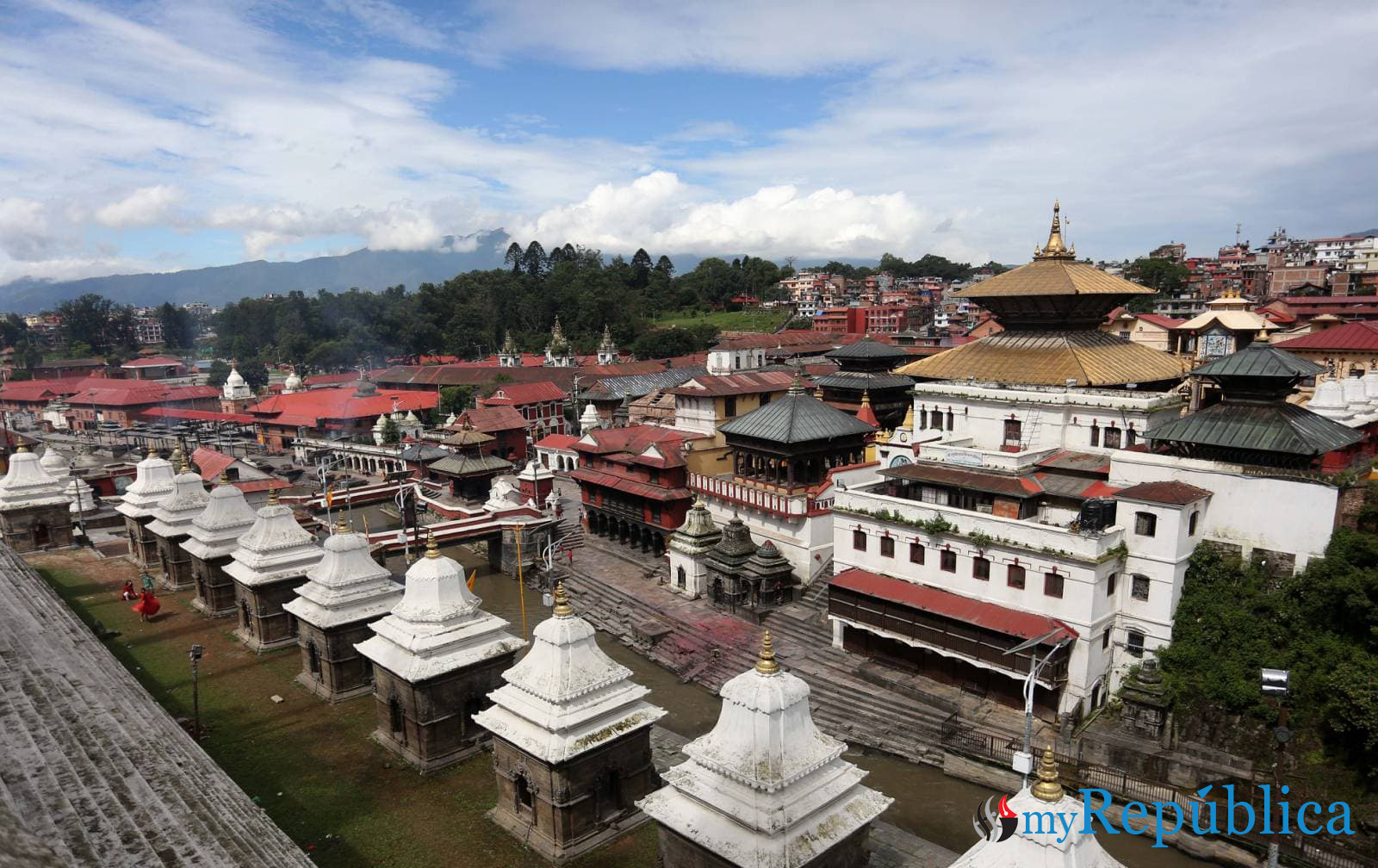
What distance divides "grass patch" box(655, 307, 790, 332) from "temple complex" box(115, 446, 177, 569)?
281 ft

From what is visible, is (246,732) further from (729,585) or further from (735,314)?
(735,314)

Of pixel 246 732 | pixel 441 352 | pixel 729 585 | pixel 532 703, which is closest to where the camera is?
pixel 532 703

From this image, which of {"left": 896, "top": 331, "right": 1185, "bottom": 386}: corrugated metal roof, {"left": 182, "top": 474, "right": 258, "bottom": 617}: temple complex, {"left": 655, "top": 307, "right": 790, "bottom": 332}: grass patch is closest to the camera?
{"left": 182, "top": 474, "right": 258, "bottom": 617}: temple complex

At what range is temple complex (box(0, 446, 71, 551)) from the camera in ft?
120

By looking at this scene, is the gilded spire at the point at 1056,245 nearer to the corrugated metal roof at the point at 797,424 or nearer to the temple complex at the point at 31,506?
the corrugated metal roof at the point at 797,424

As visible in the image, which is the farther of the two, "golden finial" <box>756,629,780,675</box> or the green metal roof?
the green metal roof

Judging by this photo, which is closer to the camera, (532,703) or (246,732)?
(532,703)

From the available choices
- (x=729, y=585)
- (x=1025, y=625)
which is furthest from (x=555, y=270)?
(x=1025, y=625)

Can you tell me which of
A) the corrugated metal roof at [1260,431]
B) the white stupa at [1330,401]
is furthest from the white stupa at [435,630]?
the white stupa at [1330,401]

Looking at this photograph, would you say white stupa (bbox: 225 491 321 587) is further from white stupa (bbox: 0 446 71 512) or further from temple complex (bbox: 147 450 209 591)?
white stupa (bbox: 0 446 71 512)

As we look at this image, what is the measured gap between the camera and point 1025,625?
2312 cm

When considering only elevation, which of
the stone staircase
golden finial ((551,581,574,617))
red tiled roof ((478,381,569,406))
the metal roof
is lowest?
the stone staircase

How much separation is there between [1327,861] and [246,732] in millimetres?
27385

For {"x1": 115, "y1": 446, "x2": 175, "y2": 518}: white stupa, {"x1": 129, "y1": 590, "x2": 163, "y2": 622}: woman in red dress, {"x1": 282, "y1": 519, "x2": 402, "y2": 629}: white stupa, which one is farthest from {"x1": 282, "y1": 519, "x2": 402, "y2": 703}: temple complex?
{"x1": 115, "y1": 446, "x2": 175, "y2": 518}: white stupa
